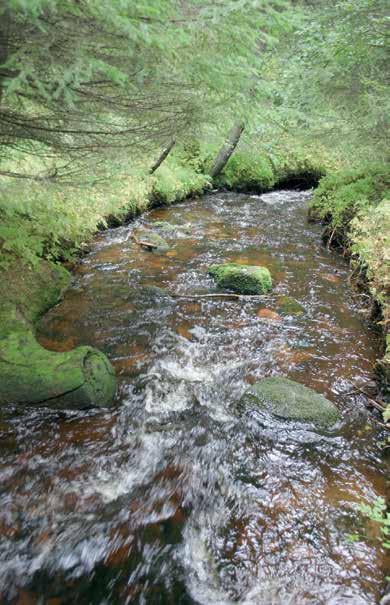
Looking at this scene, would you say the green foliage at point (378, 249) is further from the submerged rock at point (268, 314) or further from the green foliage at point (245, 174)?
the green foliage at point (245, 174)

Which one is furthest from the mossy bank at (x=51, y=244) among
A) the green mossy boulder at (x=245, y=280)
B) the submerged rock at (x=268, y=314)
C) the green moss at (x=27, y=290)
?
the green mossy boulder at (x=245, y=280)

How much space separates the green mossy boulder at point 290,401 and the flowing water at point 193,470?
0.14m

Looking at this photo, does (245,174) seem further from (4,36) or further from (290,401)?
(4,36)

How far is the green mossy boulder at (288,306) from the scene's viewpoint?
6826 mm

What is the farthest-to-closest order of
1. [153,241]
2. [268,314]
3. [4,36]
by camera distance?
[153,241], [268,314], [4,36]

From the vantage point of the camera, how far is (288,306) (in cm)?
699

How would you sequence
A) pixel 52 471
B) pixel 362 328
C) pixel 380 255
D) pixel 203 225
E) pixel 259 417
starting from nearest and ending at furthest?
pixel 52 471
pixel 259 417
pixel 380 255
pixel 362 328
pixel 203 225

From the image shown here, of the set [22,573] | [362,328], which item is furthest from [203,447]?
[362,328]

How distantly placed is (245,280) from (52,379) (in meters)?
4.22

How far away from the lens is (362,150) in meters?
9.00

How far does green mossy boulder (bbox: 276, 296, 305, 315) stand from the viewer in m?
6.83

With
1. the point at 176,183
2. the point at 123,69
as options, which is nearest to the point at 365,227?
the point at 123,69

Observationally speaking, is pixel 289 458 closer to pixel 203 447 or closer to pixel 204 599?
pixel 203 447

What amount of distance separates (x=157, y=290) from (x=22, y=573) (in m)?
4.90
